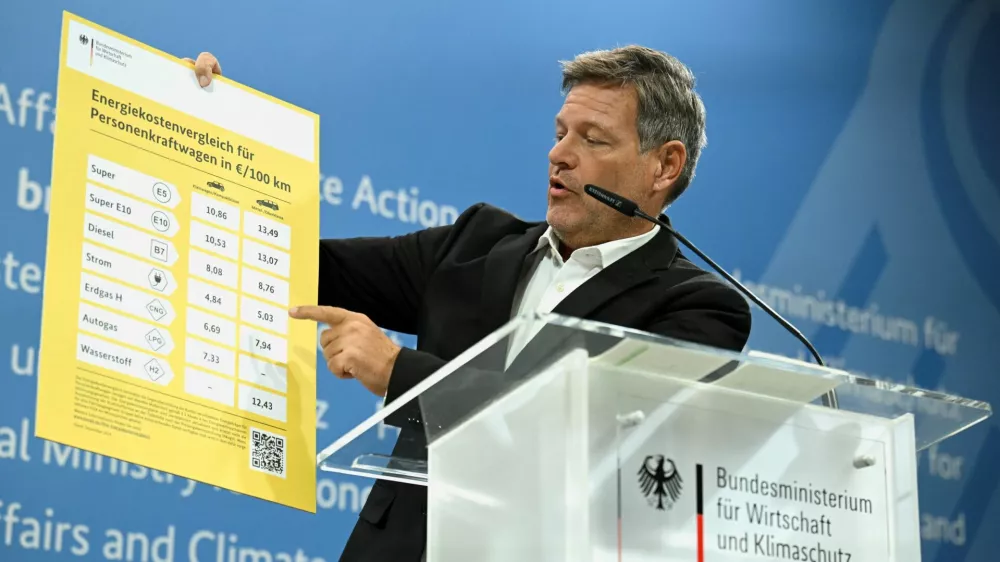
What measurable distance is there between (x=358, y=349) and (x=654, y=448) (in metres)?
0.65

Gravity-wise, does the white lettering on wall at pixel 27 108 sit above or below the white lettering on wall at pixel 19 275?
above

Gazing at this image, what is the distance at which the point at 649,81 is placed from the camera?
94.7 inches

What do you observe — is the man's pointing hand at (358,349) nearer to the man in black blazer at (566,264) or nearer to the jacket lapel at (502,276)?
the man in black blazer at (566,264)

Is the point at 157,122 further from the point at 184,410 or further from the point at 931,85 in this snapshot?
the point at 931,85

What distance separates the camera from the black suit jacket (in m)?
1.96

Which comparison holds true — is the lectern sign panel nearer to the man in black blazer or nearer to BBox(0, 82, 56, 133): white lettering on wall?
the man in black blazer

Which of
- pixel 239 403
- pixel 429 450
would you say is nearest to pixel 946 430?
pixel 429 450

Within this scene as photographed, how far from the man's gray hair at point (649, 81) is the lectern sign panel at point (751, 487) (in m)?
1.10

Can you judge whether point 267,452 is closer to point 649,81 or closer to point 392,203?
point 649,81

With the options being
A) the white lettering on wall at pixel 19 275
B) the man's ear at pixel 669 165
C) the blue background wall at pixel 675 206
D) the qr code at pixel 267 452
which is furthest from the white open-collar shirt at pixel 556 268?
the white lettering on wall at pixel 19 275

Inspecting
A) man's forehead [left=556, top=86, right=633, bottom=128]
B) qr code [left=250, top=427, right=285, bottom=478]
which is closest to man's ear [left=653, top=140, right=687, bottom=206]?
man's forehead [left=556, top=86, right=633, bottom=128]

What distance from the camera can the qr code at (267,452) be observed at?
6.03 feet

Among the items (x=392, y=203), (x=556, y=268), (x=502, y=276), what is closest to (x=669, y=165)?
(x=556, y=268)

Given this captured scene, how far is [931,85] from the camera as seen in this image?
4207mm
